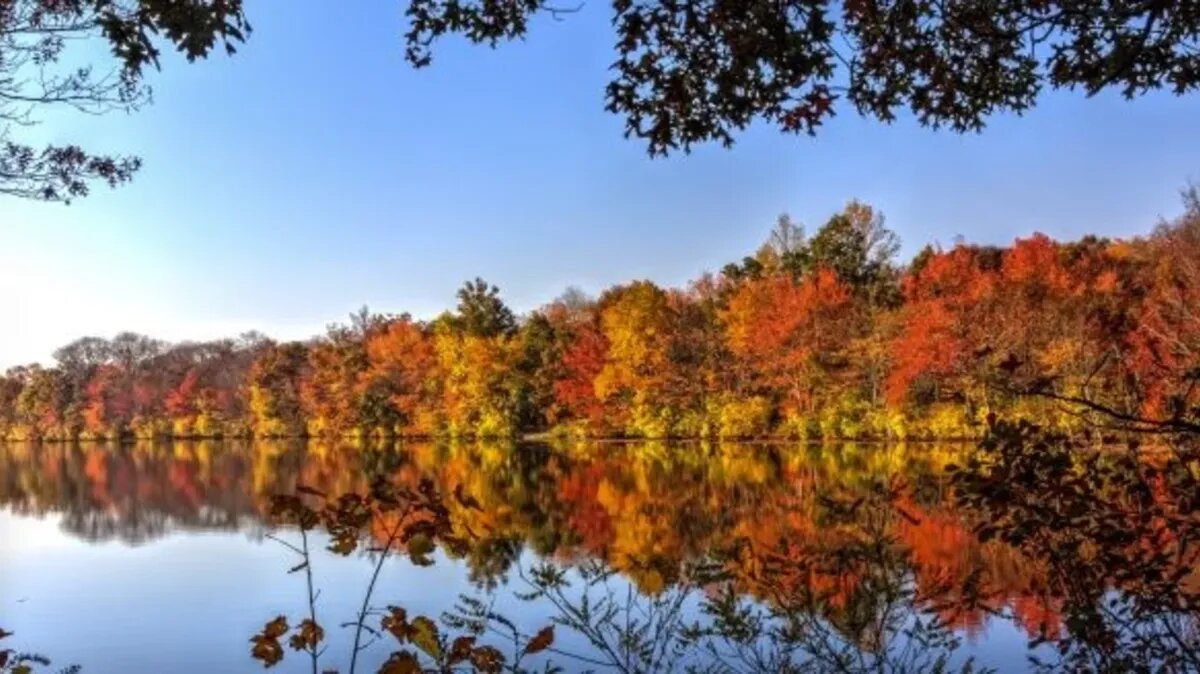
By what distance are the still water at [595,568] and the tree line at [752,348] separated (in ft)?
11.6

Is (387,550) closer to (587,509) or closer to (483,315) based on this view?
(587,509)

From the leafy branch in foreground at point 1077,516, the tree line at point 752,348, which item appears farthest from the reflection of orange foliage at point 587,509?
the leafy branch in foreground at point 1077,516

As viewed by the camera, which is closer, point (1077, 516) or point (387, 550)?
point (387, 550)

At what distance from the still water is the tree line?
3530mm

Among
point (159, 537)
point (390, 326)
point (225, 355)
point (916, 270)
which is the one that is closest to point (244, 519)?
point (159, 537)

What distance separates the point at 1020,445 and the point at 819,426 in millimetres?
28949

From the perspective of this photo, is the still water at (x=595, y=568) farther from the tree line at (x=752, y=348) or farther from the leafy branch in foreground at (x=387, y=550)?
the tree line at (x=752, y=348)

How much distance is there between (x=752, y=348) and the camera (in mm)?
32969

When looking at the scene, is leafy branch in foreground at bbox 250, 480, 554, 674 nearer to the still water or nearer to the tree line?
the still water

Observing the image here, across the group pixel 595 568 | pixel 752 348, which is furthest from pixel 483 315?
pixel 595 568

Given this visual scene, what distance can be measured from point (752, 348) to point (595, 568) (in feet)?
95.1

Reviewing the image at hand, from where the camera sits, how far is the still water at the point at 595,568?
4.07 m

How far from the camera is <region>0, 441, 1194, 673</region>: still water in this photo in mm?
4074

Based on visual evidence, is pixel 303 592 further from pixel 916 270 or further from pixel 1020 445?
pixel 916 270
